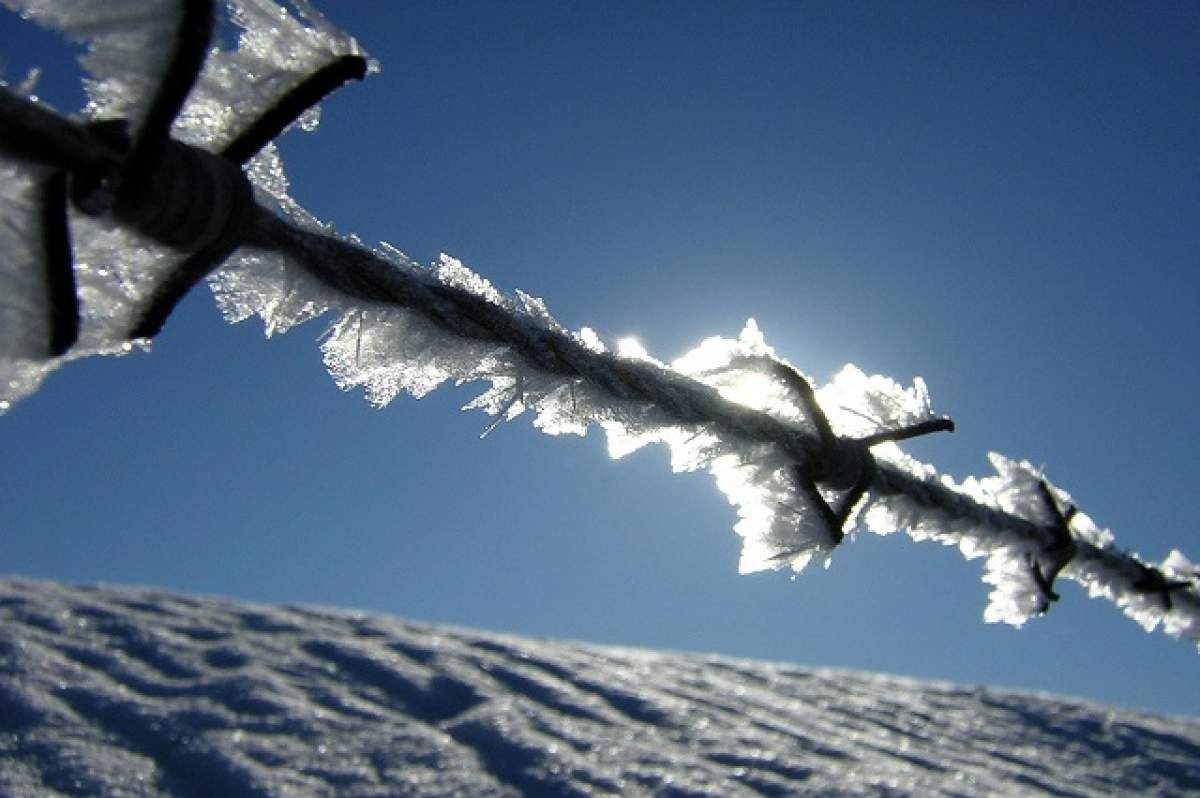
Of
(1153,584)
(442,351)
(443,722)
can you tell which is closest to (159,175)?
(442,351)

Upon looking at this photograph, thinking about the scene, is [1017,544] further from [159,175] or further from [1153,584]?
[159,175]

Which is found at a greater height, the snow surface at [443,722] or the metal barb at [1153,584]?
the metal barb at [1153,584]

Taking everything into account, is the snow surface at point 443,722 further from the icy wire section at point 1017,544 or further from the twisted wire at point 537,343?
the twisted wire at point 537,343

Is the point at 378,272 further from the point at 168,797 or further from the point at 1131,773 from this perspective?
the point at 1131,773

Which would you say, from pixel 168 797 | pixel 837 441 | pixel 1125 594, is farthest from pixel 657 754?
pixel 837 441

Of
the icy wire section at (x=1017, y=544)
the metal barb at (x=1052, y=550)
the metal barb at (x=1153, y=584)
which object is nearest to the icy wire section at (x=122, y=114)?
the icy wire section at (x=1017, y=544)

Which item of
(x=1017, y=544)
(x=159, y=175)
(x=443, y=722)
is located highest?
(x=1017, y=544)

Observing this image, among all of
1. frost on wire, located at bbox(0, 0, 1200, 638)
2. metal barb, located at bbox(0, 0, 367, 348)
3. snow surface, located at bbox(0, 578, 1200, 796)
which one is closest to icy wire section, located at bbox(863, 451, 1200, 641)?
frost on wire, located at bbox(0, 0, 1200, 638)

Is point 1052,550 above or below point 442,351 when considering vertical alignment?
above
